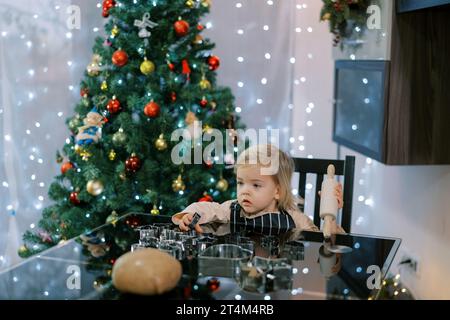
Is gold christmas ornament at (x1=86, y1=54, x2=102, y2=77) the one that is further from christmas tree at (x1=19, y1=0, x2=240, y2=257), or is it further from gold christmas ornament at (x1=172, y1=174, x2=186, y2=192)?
gold christmas ornament at (x1=172, y1=174, x2=186, y2=192)

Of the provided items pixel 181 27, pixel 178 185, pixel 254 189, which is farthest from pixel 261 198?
pixel 181 27

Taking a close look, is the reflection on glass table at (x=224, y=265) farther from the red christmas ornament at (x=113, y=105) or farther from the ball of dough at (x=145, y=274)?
the red christmas ornament at (x=113, y=105)

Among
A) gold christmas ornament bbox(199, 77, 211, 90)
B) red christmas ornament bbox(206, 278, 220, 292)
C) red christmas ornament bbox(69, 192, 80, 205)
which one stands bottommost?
red christmas ornament bbox(69, 192, 80, 205)

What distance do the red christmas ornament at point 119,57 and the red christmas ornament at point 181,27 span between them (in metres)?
0.26

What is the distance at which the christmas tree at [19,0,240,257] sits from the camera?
2691 mm

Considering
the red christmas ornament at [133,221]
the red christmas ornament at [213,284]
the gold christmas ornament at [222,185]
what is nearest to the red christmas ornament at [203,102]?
the gold christmas ornament at [222,185]

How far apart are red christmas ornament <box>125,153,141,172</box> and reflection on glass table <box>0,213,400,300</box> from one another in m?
1.02

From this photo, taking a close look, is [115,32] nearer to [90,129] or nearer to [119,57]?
[119,57]

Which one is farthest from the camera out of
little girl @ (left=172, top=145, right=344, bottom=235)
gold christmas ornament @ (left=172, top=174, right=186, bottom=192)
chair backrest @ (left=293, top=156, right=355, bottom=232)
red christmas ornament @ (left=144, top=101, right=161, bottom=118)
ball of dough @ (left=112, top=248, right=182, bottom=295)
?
gold christmas ornament @ (left=172, top=174, right=186, bottom=192)

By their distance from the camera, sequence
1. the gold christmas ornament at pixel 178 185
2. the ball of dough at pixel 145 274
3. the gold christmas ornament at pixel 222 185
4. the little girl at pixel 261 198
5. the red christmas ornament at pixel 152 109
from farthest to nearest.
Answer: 1. the gold christmas ornament at pixel 222 185
2. the gold christmas ornament at pixel 178 185
3. the red christmas ornament at pixel 152 109
4. the little girl at pixel 261 198
5. the ball of dough at pixel 145 274

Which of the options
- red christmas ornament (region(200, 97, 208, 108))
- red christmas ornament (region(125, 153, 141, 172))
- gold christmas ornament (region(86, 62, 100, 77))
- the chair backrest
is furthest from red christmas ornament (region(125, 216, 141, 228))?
gold christmas ornament (region(86, 62, 100, 77))

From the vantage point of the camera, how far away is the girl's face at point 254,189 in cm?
186

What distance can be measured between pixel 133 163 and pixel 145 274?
5.20 feet

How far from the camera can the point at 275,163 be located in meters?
1.92
